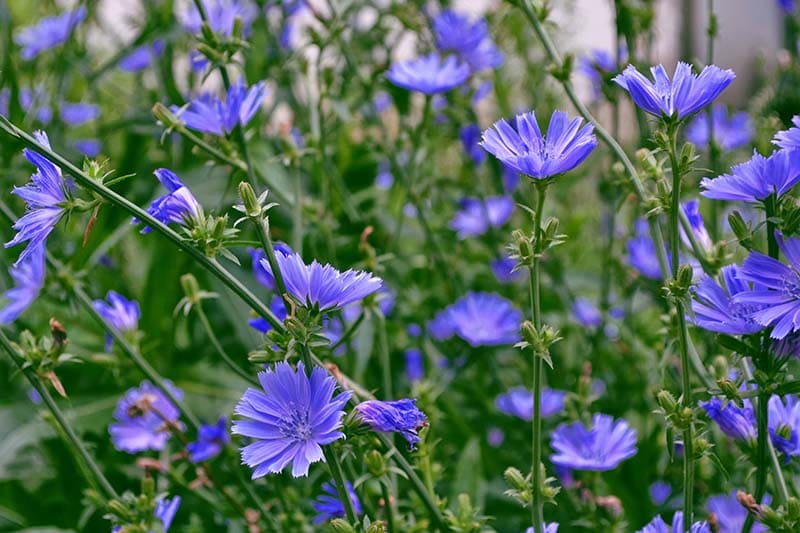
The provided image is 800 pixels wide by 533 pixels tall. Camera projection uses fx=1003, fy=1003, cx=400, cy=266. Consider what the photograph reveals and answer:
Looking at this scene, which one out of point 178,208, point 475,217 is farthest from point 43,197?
point 475,217

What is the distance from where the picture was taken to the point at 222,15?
159cm

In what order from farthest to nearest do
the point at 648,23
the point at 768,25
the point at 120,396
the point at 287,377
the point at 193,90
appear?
the point at 768,25, the point at 193,90, the point at 120,396, the point at 648,23, the point at 287,377

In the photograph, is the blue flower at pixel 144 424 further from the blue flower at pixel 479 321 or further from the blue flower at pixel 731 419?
the blue flower at pixel 731 419

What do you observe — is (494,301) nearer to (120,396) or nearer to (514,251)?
(120,396)

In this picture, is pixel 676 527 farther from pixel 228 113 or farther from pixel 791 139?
pixel 228 113

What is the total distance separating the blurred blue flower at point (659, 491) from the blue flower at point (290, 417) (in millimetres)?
926

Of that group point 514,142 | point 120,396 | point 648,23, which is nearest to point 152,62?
point 120,396

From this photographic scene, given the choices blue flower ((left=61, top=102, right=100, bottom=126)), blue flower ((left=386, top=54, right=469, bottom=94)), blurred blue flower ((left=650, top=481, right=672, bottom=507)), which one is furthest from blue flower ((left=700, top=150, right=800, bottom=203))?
blue flower ((left=61, top=102, right=100, bottom=126))

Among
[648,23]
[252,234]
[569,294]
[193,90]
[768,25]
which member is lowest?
[768,25]

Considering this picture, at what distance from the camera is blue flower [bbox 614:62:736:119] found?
759mm

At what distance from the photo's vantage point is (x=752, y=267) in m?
0.75

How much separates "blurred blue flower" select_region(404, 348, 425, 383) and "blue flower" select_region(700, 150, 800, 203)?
3.22 feet

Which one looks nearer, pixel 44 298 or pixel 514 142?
pixel 514 142

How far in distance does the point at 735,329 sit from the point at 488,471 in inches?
32.9
